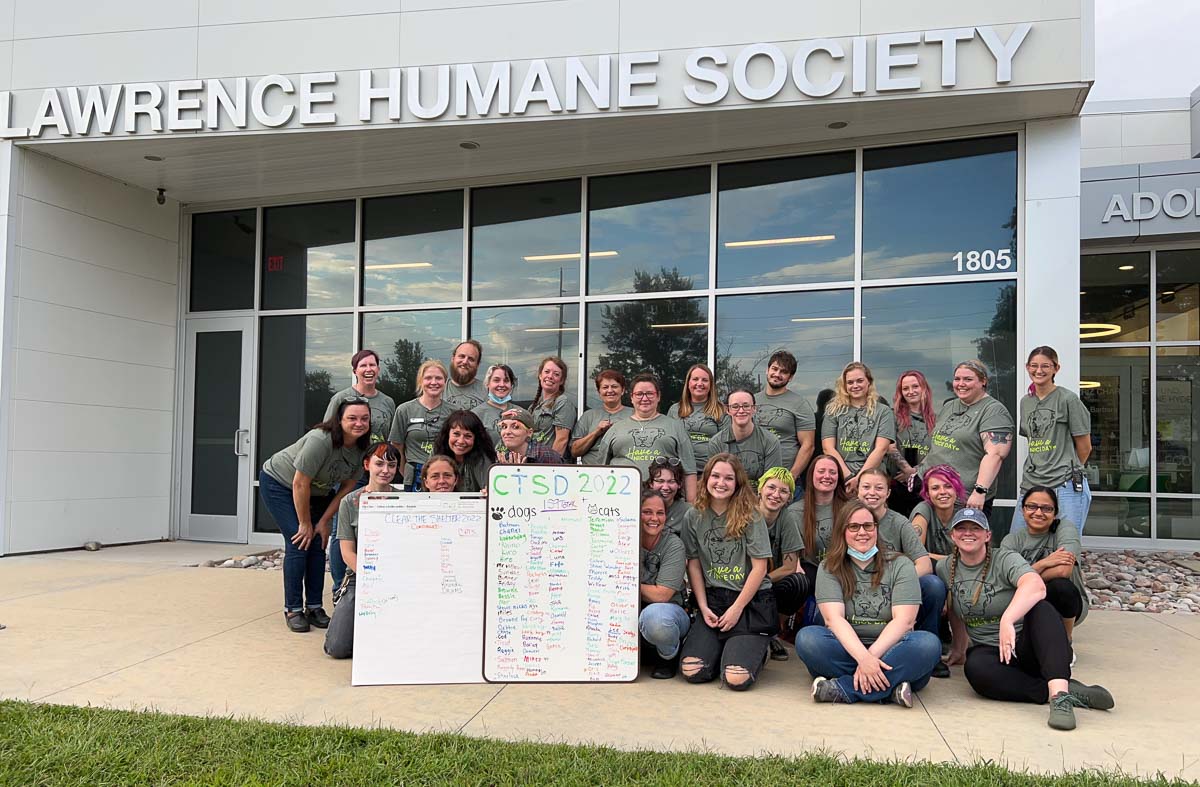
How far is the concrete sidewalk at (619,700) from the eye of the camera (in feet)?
11.5

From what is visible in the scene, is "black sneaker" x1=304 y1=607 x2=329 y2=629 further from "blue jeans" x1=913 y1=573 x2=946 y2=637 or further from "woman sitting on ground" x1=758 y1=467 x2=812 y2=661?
"blue jeans" x1=913 y1=573 x2=946 y2=637

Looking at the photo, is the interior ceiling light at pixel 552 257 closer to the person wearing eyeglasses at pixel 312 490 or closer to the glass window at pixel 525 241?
the glass window at pixel 525 241

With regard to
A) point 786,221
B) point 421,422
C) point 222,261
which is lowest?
point 421,422

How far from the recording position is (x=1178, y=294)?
34.7 feet

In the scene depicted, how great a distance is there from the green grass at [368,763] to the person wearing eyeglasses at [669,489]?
162cm

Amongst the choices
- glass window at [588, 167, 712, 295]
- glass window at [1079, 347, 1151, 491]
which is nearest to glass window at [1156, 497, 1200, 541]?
glass window at [1079, 347, 1151, 491]

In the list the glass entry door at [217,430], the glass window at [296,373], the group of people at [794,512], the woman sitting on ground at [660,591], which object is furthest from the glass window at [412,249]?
the woman sitting on ground at [660,591]

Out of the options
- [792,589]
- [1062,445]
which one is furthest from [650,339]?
[792,589]

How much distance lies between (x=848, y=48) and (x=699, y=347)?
3054mm

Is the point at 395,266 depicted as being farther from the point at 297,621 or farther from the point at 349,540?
the point at 349,540

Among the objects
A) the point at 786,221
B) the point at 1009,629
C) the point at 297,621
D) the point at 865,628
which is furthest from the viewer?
the point at 786,221

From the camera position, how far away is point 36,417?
8586 millimetres

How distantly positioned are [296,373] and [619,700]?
711 cm

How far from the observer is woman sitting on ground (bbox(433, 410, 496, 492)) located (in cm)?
495
